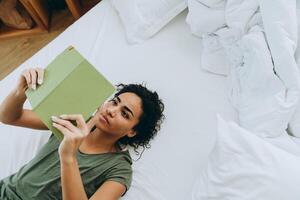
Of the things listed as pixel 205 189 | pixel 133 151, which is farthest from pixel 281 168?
pixel 133 151

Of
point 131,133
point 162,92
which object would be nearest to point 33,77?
point 131,133

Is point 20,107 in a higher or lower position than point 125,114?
higher

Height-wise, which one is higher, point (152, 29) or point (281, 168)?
point (152, 29)

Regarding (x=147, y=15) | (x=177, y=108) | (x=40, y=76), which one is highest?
(x=40, y=76)

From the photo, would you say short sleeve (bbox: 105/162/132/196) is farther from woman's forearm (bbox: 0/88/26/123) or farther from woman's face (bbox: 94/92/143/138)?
woman's forearm (bbox: 0/88/26/123)

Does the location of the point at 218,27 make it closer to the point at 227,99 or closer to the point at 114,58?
the point at 227,99

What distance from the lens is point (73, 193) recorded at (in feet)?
2.97

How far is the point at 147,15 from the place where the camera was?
1477 millimetres

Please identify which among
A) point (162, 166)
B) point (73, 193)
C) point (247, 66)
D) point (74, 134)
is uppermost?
point (74, 134)

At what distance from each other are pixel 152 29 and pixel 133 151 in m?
0.56

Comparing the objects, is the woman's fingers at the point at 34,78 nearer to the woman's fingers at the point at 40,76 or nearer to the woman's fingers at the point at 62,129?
the woman's fingers at the point at 40,76

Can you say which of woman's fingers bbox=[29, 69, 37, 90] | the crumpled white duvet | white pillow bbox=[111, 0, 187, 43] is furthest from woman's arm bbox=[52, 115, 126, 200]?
white pillow bbox=[111, 0, 187, 43]

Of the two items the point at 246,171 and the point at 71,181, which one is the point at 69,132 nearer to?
the point at 71,181

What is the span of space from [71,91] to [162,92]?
0.49 meters
